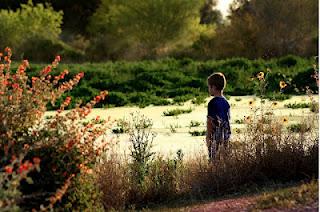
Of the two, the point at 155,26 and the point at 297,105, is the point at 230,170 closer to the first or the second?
the point at 297,105

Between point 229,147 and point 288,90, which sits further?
point 288,90

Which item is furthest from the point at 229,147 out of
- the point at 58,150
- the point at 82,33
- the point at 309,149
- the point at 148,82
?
the point at 82,33

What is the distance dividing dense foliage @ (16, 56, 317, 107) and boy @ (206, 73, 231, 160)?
9.50 metres

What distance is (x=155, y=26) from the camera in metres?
37.3

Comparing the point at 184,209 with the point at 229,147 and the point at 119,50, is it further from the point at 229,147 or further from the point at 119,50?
the point at 119,50

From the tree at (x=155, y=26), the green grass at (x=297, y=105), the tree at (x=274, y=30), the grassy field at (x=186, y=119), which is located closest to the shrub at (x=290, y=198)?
the grassy field at (x=186, y=119)

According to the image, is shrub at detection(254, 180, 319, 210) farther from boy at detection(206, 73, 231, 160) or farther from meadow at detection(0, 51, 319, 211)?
boy at detection(206, 73, 231, 160)

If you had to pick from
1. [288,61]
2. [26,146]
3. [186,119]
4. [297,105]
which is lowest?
[26,146]

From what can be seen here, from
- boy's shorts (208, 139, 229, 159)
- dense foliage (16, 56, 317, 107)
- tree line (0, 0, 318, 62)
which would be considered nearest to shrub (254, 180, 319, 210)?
boy's shorts (208, 139, 229, 159)

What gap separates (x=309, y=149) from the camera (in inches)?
314

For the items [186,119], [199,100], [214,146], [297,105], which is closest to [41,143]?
[214,146]

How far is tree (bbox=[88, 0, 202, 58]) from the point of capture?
37.2 m

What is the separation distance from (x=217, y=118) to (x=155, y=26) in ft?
95.2

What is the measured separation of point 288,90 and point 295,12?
38.3 ft
